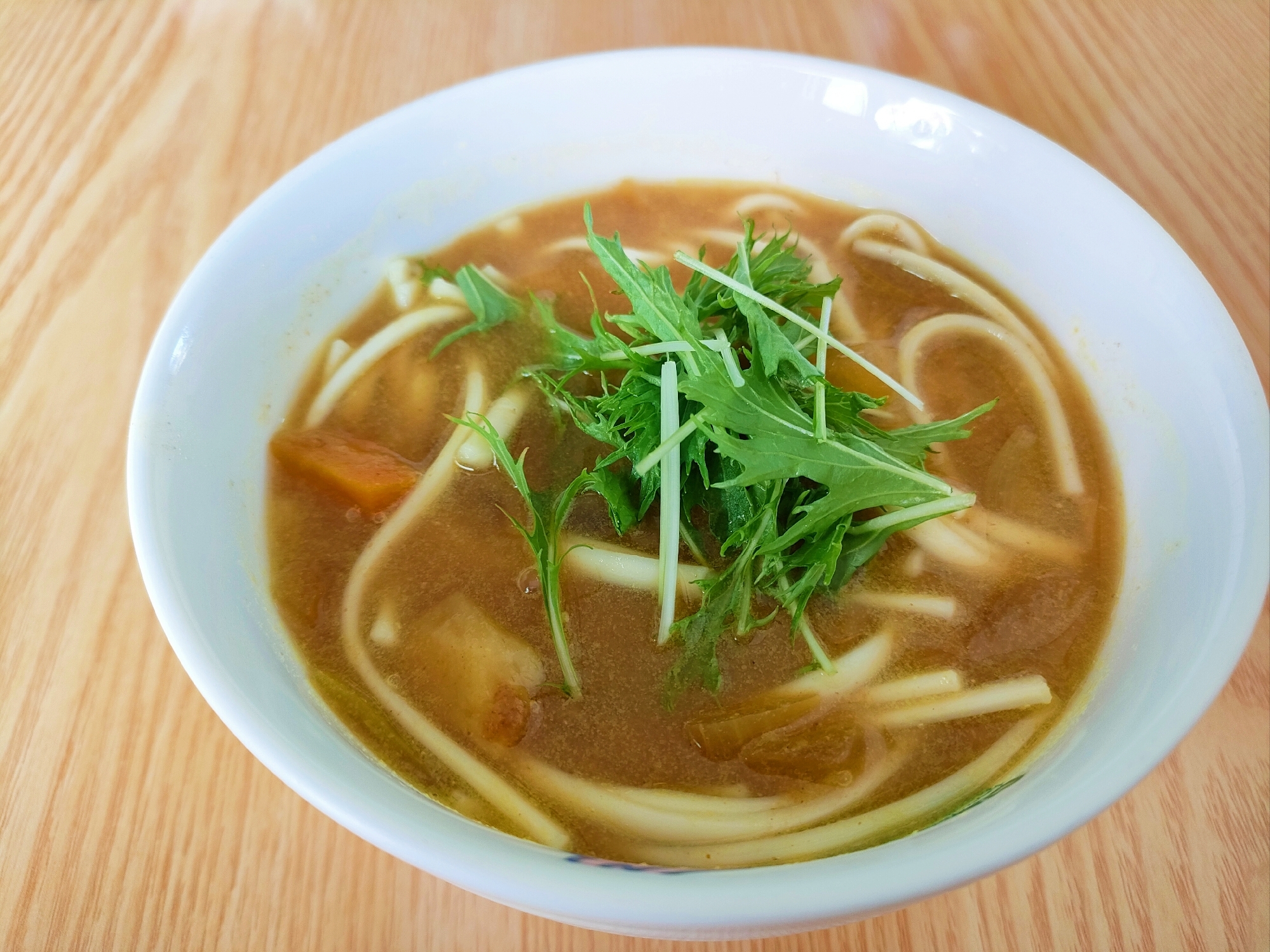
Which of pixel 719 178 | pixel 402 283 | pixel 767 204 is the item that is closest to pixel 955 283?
pixel 767 204

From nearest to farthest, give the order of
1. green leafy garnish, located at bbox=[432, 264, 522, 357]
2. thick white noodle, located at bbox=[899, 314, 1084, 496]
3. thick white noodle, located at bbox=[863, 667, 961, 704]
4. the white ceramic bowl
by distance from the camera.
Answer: the white ceramic bowl
thick white noodle, located at bbox=[863, 667, 961, 704]
thick white noodle, located at bbox=[899, 314, 1084, 496]
green leafy garnish, located at bbox=[432, 264, 522, 357]

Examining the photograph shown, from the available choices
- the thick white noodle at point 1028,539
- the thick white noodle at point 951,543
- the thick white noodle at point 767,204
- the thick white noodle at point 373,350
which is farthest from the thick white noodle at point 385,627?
the thick white noodle at point 767,204

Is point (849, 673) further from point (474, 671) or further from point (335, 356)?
point (335, 356)

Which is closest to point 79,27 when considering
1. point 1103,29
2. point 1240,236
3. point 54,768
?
point 54,768

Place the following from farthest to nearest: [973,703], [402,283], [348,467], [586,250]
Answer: [586,250]
[402,283]
[348,467]
[973,703]

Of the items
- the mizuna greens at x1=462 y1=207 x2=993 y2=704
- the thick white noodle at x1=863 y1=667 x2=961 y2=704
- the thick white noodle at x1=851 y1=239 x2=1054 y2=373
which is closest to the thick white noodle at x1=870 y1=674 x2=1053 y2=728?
the thick white noodle at x1=863 y1=667 x2=961 y2=704

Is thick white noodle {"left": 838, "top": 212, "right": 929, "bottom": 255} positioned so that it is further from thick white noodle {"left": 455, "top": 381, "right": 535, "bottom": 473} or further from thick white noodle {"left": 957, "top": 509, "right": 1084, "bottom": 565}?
thick white noodle {"left": 455, "top": 381, "right": 535, "bottom": 473}

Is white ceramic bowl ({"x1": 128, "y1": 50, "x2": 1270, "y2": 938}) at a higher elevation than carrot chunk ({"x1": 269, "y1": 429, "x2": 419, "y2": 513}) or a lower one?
higher
